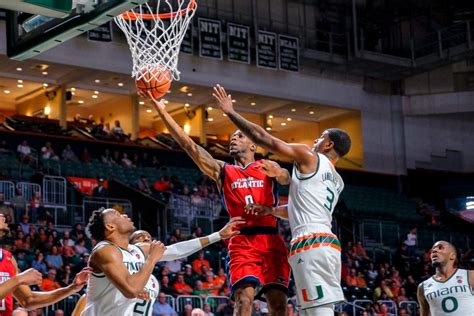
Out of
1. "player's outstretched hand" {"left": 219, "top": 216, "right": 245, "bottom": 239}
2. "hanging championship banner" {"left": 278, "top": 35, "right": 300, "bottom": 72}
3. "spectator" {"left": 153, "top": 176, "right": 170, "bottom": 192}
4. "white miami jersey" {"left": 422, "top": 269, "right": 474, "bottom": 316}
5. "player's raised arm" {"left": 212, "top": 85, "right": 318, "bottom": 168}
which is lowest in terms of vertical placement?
"white miami jersey" {"left": 422, "top": 269, "right": 474, "bottom": 316}

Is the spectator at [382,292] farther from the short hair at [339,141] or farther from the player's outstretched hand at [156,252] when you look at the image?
the player's outstretched hand at [156,252]

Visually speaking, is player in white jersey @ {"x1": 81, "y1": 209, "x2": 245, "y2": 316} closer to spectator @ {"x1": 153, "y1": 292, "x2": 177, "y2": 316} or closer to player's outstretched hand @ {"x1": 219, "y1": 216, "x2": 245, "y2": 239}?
player's outstretched hand @ {"x1": 219, "y1": 216, "x2": 245, "y2": 239}

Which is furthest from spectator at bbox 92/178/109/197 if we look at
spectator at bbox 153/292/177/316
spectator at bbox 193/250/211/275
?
spectator at bbox 153/292/177/316

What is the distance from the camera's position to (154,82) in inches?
338

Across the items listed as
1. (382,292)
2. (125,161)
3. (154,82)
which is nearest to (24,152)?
(125,161)

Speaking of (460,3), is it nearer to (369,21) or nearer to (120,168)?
(369,21)

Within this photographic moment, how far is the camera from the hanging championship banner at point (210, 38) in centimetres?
2783

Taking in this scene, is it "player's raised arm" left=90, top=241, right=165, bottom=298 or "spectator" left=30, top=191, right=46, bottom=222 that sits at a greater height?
"spectator" left=30, top=191, right=46, bottom=222

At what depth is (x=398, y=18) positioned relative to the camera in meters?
32.7

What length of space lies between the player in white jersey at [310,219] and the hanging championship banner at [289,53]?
22.0 metres

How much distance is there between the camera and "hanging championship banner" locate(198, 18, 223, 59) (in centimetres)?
2783

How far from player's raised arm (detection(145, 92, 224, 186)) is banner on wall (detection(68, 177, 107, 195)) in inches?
607

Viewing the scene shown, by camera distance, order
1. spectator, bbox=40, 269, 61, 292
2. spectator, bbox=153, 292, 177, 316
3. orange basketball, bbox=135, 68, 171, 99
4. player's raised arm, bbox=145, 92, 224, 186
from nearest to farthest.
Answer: player's raised arm, bbox=145, 92, 224, 186 → orange basketball, bbox=135, 68, 171, 99 → spectator, bbox=153, 292, 177, 316 → spectator, bbox=40, 269, 61, 292

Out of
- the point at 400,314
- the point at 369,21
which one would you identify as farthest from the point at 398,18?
the point at 400,314
